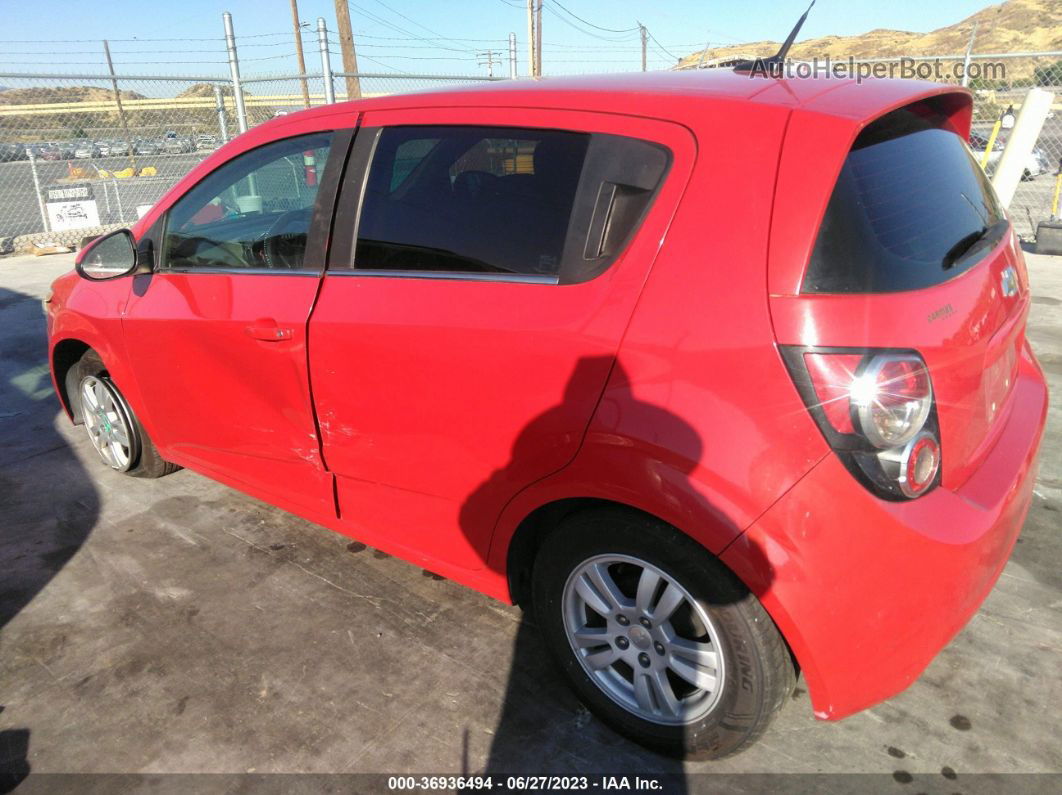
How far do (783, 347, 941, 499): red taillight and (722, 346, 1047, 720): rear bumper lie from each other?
0.18 feet

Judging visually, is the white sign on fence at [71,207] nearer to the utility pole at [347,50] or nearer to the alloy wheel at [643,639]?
the utility pole at [347,50]

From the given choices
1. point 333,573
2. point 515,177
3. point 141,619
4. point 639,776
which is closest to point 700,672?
point 639,776

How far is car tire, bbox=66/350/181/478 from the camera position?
3.84m

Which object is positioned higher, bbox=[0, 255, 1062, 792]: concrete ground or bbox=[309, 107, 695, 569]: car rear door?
bbox=[309, 107, 695, 569]: car rear door

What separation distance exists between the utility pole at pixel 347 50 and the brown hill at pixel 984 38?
181 ft

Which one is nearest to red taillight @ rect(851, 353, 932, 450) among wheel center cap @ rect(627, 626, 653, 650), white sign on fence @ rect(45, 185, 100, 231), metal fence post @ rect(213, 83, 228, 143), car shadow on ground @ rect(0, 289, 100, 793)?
wheel center cap @ rect(627, 626, 653, 650)

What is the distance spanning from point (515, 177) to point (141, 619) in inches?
83.6

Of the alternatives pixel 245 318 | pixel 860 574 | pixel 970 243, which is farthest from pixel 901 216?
pixel 245 318

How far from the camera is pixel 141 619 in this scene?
9.55ft

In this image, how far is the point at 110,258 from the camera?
134 inches

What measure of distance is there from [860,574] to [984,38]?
Answer: 90.7 meters

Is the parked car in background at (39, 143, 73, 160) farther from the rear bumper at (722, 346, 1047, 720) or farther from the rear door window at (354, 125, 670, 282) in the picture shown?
the rear bumper at (722, 346, 1047, 720)

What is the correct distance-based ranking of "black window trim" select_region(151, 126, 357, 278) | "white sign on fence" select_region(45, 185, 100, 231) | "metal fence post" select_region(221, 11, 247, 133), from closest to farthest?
1. "black window trim" select_region(151, 126, 357, 278)
2. "metal fence post" select_region(221, 11, 247, 133)
3. "white sign on fence" select_region(45, 185, 100, 231)

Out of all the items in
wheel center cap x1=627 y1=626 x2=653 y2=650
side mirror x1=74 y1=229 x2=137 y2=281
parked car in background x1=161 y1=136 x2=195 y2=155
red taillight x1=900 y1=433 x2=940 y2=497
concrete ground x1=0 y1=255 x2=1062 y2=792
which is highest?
side mirror x1=74 y1=229 x2=137 y2=281
